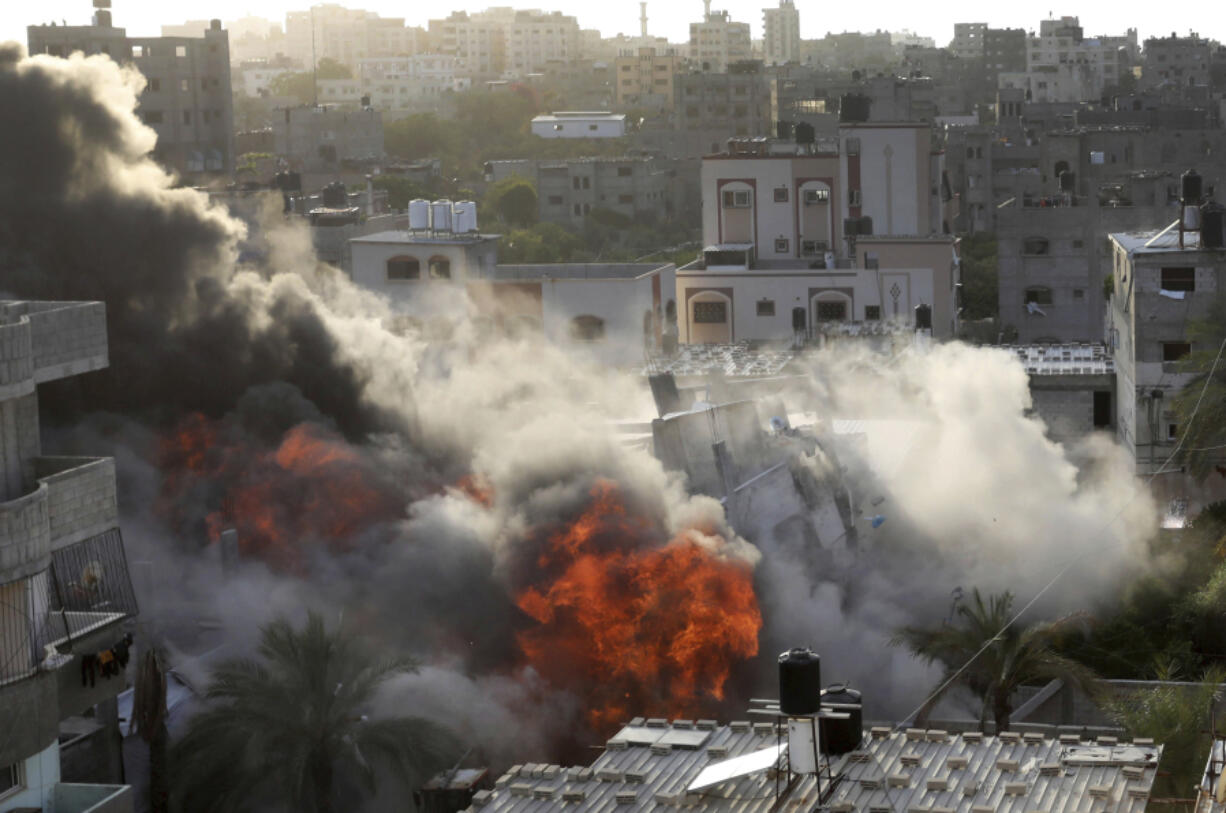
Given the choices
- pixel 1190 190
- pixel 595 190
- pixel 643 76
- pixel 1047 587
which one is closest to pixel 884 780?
pixel 1047 587

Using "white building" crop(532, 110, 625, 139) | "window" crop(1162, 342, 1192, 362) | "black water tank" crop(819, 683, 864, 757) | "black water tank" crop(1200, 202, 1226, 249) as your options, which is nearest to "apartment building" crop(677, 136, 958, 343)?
"window" crop(1162, 342, 1192, 362)

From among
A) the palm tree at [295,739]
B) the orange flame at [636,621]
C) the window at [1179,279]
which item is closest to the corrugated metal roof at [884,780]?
the palm tree at [295,739]

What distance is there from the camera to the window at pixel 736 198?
64.4 metres

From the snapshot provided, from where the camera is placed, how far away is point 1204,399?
35.5 m

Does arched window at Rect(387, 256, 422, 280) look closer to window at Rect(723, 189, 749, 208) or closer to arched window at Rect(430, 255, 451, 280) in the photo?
arched window at Rect(430, 255, 451, 280)

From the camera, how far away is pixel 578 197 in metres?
103

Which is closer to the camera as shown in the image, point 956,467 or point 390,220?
point 956,467

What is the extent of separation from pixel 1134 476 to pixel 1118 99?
7312 cm

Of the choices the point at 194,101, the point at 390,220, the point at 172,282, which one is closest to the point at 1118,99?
the point at 194,101

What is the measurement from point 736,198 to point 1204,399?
30.6 m

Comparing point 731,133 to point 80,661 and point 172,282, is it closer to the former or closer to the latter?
point 172,282

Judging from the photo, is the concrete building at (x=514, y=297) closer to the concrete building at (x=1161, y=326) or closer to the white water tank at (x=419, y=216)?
the white water tank at (x=419, y=216)

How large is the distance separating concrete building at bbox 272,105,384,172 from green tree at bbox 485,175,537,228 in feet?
33.9

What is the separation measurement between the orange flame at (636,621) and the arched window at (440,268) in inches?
921
